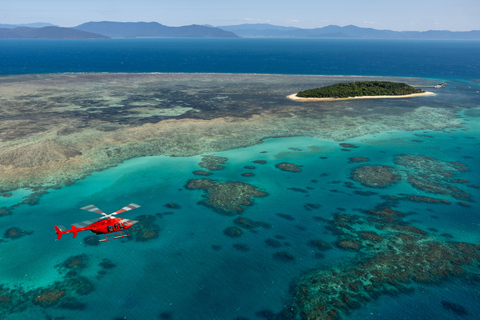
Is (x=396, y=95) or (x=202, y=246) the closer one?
(x=202, y=246)

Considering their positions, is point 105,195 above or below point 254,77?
below

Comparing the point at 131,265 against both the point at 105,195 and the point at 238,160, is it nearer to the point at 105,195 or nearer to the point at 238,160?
the point at 105,195

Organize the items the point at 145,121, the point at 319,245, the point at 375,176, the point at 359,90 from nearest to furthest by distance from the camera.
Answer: the point at 319,245 < the point at 375,176 < the point at 145,121 < the point at 359,90

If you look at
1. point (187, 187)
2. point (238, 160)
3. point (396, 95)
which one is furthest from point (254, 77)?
Result: point (187, 187)

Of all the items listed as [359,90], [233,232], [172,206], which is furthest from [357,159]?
[359,90]

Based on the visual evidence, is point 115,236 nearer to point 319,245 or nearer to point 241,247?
point 241,247

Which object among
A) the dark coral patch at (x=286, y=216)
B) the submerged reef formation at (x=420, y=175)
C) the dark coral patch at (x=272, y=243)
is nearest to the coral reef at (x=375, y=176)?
the submerged reef formation at (x=420, y=175)

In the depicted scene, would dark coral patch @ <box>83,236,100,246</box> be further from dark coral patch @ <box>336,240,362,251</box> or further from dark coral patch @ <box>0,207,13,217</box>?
dark coral patch @ <box>336,240,362,251</box>
